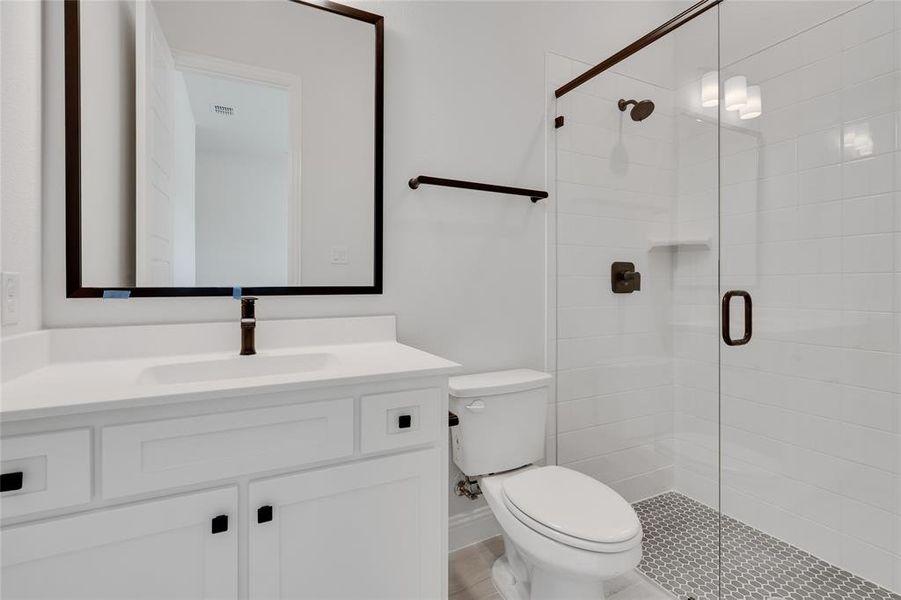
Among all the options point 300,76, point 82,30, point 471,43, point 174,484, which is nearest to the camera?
point 174,484

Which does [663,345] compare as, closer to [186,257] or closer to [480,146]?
[480,146]

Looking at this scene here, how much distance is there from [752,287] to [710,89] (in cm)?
72

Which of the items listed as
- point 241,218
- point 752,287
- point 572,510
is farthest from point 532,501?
point 241,218

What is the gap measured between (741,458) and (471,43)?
1876mm

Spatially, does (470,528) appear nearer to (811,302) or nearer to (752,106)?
(811,302)

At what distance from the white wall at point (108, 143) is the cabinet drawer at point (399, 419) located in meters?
0.82

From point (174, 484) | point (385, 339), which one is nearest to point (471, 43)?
point (385, 339)

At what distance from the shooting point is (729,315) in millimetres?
1562

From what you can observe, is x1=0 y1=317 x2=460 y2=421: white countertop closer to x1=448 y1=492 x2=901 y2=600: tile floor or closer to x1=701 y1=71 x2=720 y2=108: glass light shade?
x1=448 y1=492 x2=901 y2=600: tile floor

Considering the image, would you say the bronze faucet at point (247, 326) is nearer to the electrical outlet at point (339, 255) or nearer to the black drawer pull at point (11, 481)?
the electrical outlet at point (339, 255)

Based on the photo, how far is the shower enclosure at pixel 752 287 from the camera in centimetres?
147

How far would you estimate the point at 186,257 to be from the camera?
1.29 m

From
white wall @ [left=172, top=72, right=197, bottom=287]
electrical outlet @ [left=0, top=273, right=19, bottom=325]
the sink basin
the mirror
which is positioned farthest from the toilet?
electrical outlet @ [left=0, top=273, right=19, bottom=325]

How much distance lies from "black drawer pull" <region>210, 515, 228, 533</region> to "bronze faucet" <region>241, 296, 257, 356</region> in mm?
489
